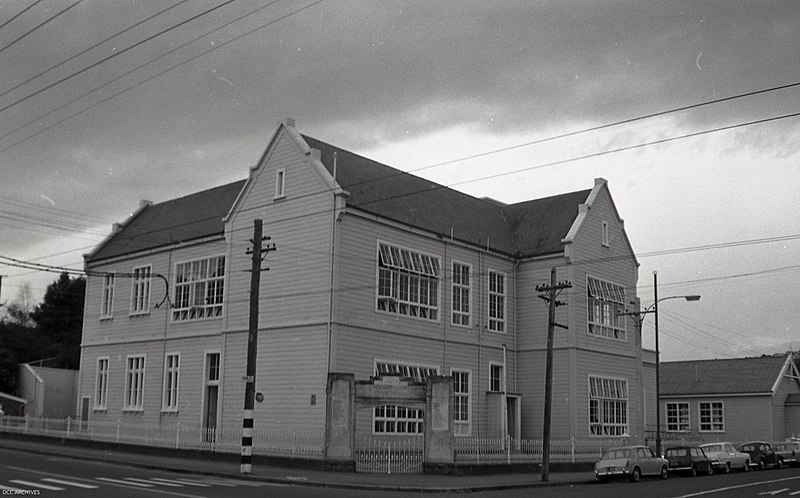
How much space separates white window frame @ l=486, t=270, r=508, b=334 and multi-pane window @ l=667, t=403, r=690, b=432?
26.0 metres

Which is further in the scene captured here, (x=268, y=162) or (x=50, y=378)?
(x=50, y=378)

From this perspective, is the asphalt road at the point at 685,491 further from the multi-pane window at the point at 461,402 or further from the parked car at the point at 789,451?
the parked car at the point at 789,451

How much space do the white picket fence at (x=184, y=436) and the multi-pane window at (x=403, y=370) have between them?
4019 millimetres

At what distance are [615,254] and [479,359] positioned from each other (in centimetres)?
1065

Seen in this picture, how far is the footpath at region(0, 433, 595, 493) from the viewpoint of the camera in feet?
82.1

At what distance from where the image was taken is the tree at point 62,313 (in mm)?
76625

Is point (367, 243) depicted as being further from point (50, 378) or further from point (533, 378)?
point (50, 378)

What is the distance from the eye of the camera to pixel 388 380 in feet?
98.7

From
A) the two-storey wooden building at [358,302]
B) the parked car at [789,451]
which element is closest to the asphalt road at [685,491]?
the two-storey wooden building at [358,302]

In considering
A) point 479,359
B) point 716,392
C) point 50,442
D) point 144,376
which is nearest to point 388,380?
point 479,359

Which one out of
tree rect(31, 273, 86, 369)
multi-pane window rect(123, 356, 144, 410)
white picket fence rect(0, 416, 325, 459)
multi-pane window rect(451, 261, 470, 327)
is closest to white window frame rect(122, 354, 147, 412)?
multi-pane window rect(123, 356, 144, 410)

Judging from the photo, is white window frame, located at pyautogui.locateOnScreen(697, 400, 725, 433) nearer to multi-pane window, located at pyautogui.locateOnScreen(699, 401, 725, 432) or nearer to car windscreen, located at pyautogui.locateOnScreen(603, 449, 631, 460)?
multi-pane window, located at pyautogui.locateOnScreen(699, 401, 725, 432)

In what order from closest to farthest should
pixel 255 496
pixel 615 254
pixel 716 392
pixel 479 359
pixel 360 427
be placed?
pixel 255 496 → pixel 360 427 → pixel 479 359 → pixel 615 254 → pixel 716 392

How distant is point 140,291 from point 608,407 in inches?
951
